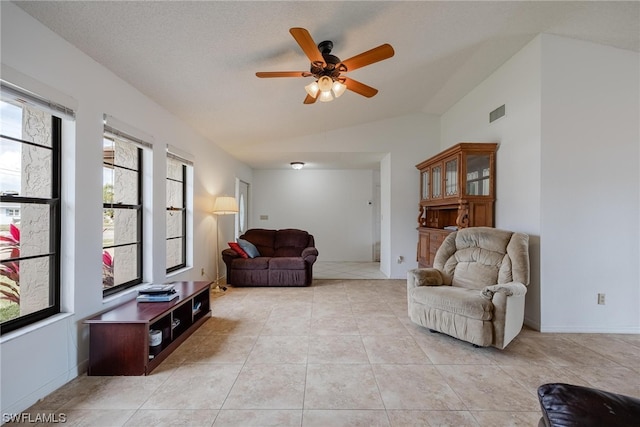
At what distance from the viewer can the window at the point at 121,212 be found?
8.39ft

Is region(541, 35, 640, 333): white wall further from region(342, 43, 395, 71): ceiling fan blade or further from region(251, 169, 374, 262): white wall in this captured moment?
region(251, 169, 374, 262): white wall

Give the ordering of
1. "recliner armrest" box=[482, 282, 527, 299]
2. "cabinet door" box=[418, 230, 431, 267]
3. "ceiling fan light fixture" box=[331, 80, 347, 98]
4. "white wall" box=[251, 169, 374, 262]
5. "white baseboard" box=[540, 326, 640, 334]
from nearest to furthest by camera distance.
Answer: "recliner armrest" box=[482, 282, 527, 299] < "ceiling fan light fixture" box=[331, 80, 347, 98] < "white baseboard" box=[540, 326, 640, 334] < "cabinet door" box=[418, 230, 431, 267] < "white wall" box=[251, 169, 374, 262]

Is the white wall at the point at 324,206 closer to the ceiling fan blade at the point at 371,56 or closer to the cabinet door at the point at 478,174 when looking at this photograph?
the cabinet door at the point at 478,174

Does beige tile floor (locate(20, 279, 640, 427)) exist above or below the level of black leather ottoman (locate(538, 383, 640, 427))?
below

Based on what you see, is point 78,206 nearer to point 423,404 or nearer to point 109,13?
point 109,13

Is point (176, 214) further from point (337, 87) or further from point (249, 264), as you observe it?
point (337, 87)

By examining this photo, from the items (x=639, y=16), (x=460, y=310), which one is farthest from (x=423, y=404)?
(x=639, y=16)

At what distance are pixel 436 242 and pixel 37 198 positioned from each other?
4.41 metres

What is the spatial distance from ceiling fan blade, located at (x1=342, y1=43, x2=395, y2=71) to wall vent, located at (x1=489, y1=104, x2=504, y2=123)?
2184 mm

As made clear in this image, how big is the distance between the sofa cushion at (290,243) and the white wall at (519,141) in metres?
3.29

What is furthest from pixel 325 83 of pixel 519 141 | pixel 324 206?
pixel 324 206

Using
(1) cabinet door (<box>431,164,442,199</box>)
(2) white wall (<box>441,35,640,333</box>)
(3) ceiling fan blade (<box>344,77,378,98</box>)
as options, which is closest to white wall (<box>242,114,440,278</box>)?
(1) cabinet door (<box>431,164,442,199</box>)

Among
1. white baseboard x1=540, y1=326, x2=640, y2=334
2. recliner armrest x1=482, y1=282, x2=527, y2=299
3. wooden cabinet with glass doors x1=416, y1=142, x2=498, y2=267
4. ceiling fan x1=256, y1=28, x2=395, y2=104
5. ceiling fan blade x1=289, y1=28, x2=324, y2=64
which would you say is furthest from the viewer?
wooden cabinet with glass doors x1=416, y1=142, x2=498, y2=267

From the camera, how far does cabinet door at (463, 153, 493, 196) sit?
12.0ft
